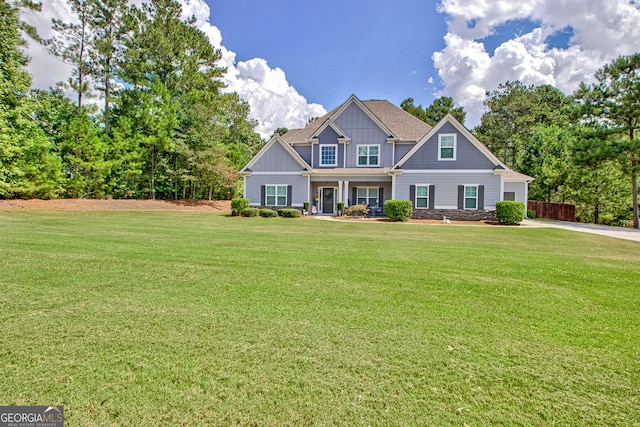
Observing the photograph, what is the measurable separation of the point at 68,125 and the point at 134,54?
801 centimetres

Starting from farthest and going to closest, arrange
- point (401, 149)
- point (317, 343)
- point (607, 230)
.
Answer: point (401, 149) < point (607, 230) < point (317, 343)

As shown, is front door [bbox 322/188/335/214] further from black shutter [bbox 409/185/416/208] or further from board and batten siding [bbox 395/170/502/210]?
black shutter [bbox 409/185/416/208]

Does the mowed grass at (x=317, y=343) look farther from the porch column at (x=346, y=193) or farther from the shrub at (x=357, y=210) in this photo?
the porch column at (x=346, y=193)

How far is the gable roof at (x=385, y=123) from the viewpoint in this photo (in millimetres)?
23016

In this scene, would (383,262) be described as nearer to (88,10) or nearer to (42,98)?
(42,98)

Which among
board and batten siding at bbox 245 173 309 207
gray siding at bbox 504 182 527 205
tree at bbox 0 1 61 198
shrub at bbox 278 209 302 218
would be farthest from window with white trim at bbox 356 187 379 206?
tree at bbox 0 1 61 198

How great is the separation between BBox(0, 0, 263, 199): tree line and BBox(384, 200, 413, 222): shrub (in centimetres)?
1662

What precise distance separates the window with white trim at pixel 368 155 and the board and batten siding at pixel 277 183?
14.5 feet

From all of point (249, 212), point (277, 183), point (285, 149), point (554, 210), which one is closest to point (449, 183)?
point (554, 210)

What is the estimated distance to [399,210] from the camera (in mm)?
18281

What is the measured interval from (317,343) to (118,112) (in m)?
32.8

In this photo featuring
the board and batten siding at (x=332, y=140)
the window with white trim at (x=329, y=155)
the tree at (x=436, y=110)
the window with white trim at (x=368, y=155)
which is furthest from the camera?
the tree at (x=436, y=110)

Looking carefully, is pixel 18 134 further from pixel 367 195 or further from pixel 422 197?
pixel 422 197

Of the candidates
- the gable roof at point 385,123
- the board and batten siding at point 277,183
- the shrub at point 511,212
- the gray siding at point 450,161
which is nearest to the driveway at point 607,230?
the shrub at point 511,212
